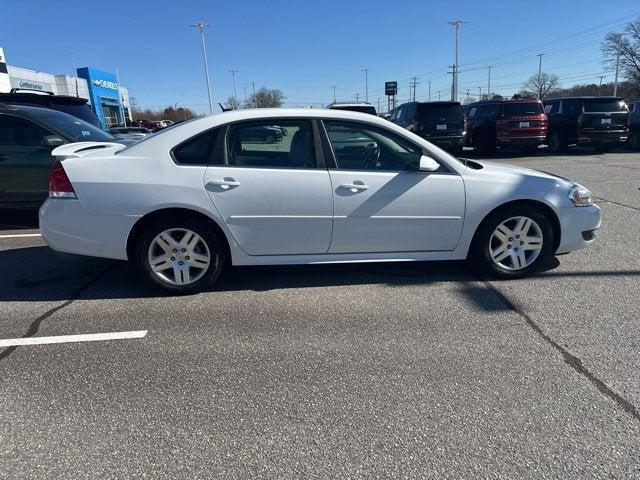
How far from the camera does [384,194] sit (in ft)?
12.8

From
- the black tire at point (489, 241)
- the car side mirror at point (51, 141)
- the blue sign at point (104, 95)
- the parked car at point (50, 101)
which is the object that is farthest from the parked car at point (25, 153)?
the blue sign at point (104, 95)

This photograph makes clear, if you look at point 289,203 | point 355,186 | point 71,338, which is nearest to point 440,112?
point 355,186

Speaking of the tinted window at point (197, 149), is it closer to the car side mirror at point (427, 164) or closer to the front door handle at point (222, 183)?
the front door handle at point (222, 183)

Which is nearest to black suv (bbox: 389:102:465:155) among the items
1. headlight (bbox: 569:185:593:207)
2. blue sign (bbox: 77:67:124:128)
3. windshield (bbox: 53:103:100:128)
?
windshield (bbox: 53:103:100:128)

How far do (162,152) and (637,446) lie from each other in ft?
12.3

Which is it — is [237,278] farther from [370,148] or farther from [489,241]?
[489,241]

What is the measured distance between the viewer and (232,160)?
12.7 ft

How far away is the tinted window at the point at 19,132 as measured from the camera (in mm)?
6211

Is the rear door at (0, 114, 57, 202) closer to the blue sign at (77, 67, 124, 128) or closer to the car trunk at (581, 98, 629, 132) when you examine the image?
the car trunk at (581, 98, 629, 132)

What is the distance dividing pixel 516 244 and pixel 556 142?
1400 cm

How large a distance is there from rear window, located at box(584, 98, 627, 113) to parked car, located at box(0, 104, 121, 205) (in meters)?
14.8

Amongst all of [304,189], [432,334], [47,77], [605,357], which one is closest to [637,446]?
[605,357]

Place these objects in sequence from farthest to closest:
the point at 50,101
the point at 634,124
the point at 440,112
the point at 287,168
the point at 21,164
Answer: the point at 634,124 → the point at 440,112 → the point at 50,101 → the point at 21,164 → the point at 287,168

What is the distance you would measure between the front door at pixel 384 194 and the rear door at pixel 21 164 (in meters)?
Result: 4.51
